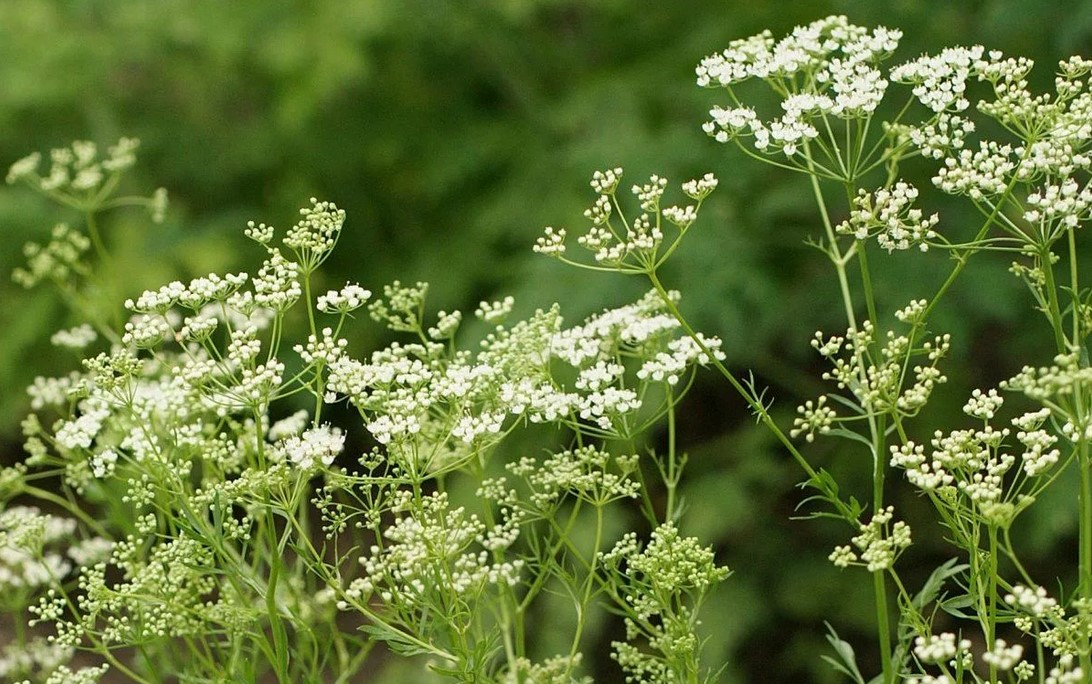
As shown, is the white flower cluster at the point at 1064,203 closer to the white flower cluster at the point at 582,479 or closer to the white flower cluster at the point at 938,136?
the white flower cluster at the point at 938,136

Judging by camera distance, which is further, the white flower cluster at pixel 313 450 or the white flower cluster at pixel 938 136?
the white flower cluster at pixel 938 136

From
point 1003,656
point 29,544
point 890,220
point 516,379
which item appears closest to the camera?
point 1003,656

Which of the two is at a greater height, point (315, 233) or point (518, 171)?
point (518, 171)

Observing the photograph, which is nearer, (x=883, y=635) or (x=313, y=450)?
(x=313, y=450)

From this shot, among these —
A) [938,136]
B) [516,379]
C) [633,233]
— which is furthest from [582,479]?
[938,136]

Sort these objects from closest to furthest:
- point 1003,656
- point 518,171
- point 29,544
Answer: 1. point 1003,656
2. point 29,544
3. point 518,171

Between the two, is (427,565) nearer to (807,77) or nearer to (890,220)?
(890,220)

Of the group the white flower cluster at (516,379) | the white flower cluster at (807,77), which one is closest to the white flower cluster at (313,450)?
the white flower cluster at (516,379)

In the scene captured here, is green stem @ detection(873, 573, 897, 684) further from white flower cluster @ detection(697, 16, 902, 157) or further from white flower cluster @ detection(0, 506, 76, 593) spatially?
white flower cluster @ detection(0, 506, 76, 593)

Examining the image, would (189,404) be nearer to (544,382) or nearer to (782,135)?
(544,382)

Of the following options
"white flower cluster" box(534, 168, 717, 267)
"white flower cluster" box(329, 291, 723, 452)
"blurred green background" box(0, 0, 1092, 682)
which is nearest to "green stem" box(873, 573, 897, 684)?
"white flower cluster" box(329, 291, 723, 452)

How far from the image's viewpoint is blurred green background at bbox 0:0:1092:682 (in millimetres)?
3504

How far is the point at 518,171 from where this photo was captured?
4277 millimetres

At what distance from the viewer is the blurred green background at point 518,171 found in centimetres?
350
